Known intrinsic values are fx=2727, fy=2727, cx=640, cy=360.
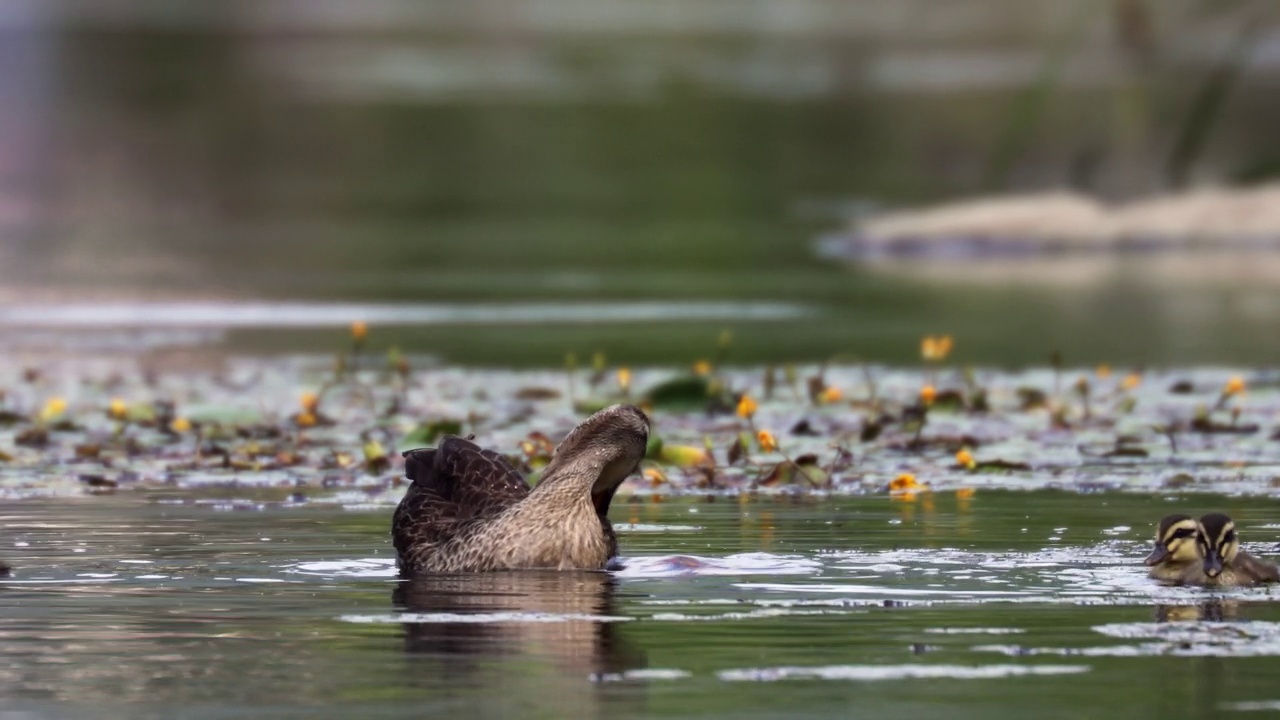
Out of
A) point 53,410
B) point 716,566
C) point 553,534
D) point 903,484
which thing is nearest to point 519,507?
point 553,534

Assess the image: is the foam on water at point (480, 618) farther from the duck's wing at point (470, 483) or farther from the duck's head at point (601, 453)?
Answer: the duck's wing at point (470, 483)

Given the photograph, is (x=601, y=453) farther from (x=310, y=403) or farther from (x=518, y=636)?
(x=310, y=403)

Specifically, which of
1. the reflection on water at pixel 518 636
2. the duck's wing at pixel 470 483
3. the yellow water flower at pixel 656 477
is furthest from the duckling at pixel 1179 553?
the yellow water flower at pixel 656 477

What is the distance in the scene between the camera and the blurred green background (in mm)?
26766

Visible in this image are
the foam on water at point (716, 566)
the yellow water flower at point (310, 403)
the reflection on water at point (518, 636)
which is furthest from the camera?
the yellow water flower at point (310, 403)

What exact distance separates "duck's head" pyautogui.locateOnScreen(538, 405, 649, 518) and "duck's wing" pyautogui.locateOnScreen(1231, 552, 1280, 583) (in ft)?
7.22

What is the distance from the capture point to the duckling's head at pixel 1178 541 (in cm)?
922

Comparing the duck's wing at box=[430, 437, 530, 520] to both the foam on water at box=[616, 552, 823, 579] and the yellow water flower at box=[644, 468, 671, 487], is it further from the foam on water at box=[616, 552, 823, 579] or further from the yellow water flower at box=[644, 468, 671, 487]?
the yellow water flower at box=[644, 468, 671, 487]

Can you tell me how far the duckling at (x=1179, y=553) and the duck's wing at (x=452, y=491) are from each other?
7.88 ft

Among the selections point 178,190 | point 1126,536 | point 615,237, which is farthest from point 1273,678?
point 178,190

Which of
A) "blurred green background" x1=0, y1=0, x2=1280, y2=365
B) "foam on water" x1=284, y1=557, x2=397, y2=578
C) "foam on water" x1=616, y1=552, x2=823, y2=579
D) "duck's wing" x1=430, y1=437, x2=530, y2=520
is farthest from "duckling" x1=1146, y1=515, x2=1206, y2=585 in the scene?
"blurred green background" x1=0, y1=0, x2=1280, y2=365

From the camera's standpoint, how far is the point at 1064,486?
41.4 feet

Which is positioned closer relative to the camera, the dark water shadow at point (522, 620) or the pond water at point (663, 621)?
the pond water at point (663, 621)

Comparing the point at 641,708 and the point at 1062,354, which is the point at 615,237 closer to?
the point at 1062,354
